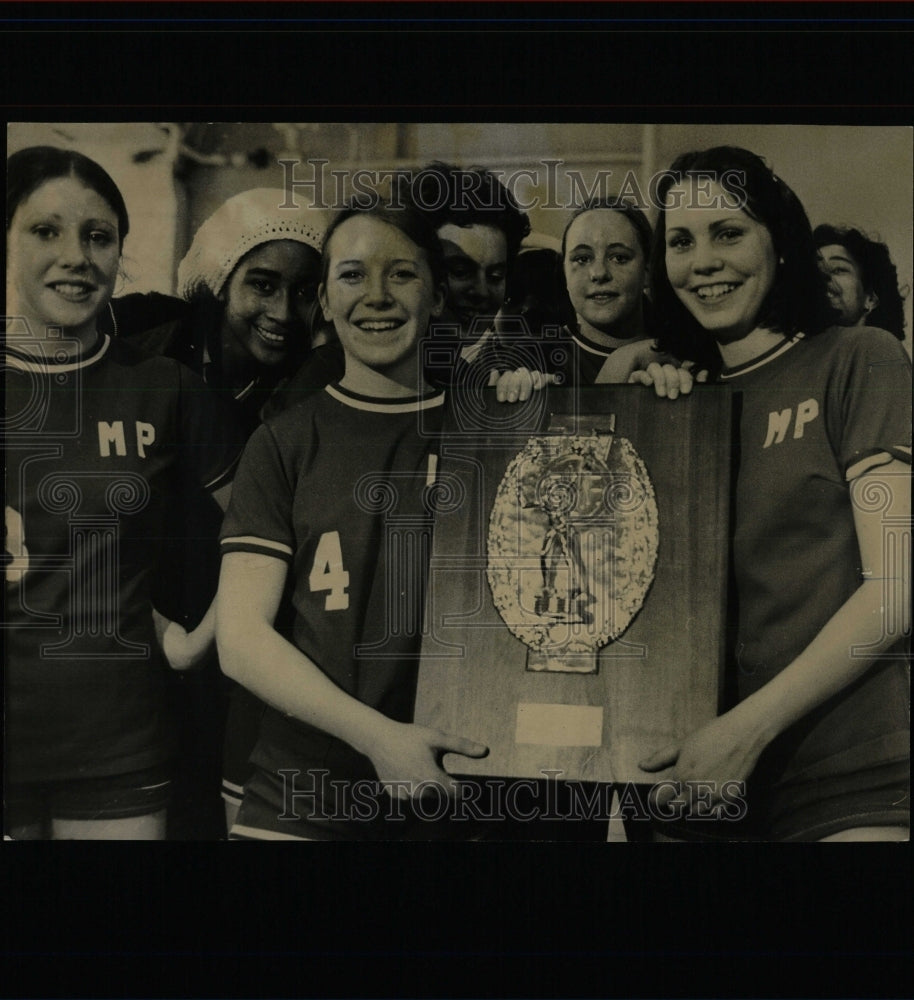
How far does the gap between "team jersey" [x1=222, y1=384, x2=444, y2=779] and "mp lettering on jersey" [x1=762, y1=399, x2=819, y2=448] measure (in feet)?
2.48

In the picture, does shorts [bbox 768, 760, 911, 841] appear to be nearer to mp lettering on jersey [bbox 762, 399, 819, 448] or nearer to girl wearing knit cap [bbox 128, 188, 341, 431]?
mp lettering on jersey [bbox 762, 399, 819, 448]

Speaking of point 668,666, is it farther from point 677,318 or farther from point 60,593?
point 60,593

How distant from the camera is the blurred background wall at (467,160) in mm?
2734

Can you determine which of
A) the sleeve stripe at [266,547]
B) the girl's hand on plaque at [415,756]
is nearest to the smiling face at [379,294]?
the sleeve stripe at [266,547]

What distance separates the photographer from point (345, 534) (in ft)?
8.91

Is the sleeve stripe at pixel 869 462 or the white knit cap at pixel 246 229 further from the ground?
the white knit cap at pixel 246 229

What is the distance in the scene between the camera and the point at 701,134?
2.73m

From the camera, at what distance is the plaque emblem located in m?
2.72

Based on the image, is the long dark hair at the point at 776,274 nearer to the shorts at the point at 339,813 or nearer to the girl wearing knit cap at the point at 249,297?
the girl wearing knit cap at the point at 249,297

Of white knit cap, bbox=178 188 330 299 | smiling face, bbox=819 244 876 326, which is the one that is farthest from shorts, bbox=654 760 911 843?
white knit cap, bbox=178 188 330 299

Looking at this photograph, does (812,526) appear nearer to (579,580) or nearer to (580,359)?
(579,580)

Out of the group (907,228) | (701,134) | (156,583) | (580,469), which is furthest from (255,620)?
(907,228)

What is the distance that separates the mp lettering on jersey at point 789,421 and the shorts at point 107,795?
1.59 m

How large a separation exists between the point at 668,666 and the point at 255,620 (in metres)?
0.95
